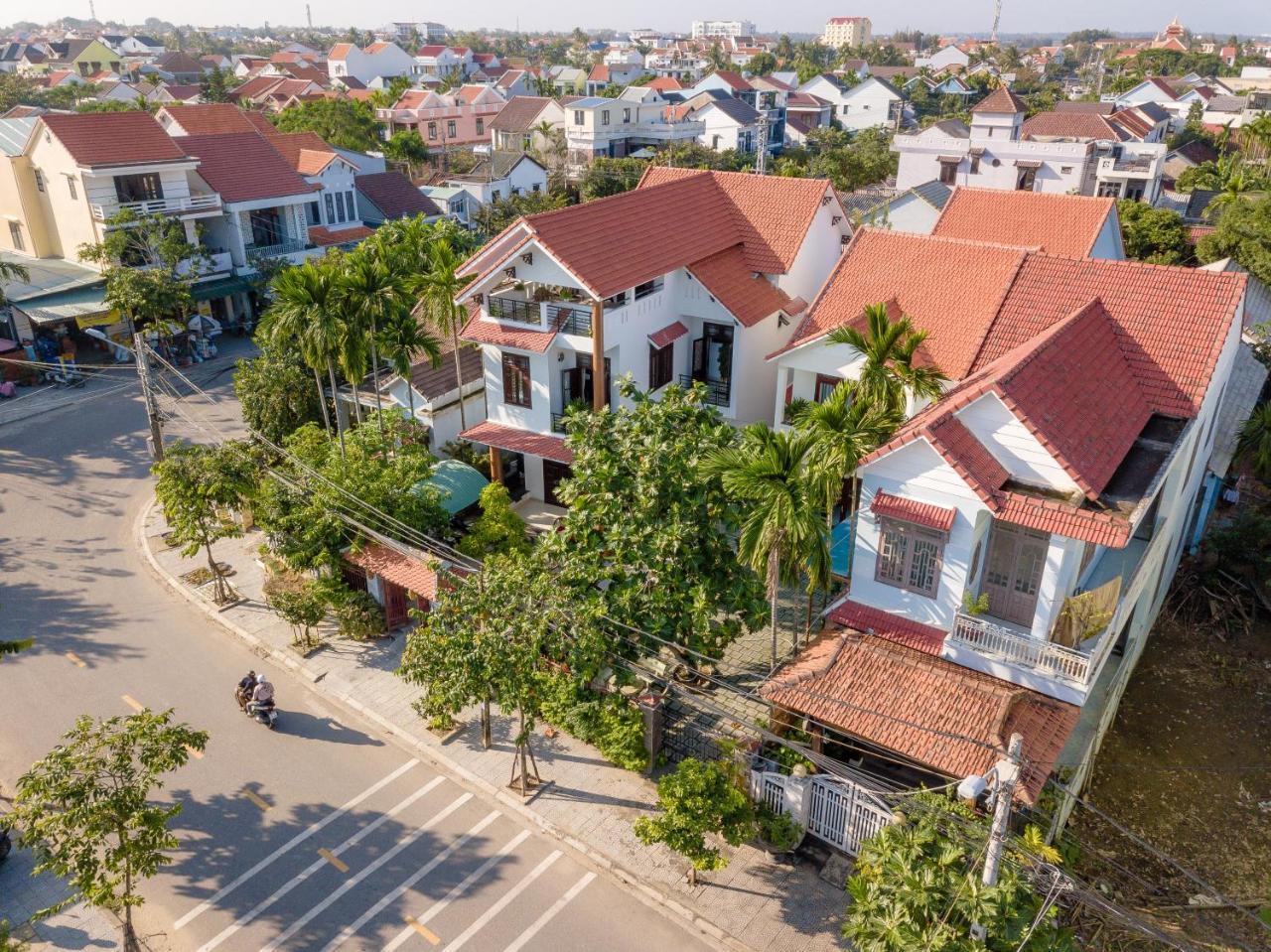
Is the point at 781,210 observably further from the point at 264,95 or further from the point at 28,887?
the point at 264,95

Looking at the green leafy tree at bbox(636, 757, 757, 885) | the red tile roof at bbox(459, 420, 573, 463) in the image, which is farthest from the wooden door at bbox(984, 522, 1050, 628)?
the red tile roof at bbox(459, 420, 573, 463)

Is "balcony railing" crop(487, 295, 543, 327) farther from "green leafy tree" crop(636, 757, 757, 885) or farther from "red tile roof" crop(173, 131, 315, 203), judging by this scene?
"red tile roof" crop(173, 131, 315, 203)

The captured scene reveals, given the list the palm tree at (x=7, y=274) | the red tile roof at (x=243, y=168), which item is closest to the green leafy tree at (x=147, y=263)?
the palm tree at (x=7, y=274)

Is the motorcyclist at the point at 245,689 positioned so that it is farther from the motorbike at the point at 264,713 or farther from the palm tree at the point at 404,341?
the palm tree at the point at 404,341

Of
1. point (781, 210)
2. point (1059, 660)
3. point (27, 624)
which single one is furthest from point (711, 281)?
point (27, 624)

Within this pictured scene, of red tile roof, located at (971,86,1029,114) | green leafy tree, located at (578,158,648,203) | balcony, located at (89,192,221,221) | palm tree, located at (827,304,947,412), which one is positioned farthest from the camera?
green leafy tree, located at (578,158,648,203)

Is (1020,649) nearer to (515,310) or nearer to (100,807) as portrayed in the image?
(100,807)
